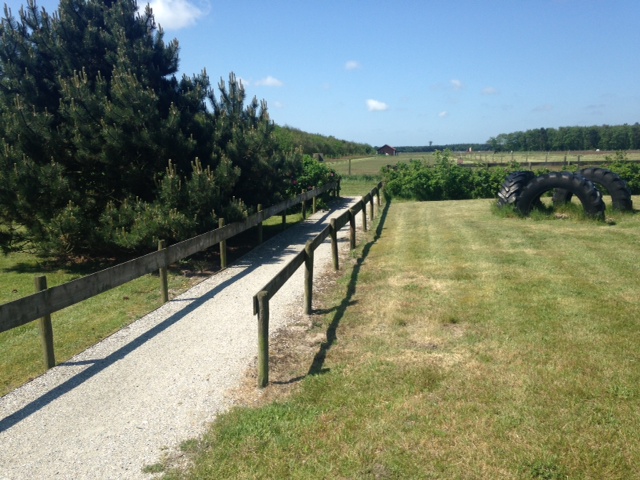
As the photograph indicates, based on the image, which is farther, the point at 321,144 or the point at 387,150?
the point at 387,150

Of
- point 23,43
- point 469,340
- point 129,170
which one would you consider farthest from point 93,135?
point 469,340

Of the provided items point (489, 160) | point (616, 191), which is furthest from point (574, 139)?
point (616, 191)

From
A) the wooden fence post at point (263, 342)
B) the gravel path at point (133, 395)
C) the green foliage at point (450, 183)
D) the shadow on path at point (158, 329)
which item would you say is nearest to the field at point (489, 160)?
the green foliage at point (450, 183)

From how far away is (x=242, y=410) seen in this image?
4527 millimetres

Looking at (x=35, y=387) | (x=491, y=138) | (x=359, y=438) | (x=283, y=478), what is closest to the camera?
(x=283, y=478)

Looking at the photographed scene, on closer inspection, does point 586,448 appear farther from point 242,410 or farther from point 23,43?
point 23,43

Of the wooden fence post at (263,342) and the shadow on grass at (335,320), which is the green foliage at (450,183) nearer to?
the shadow on grass at (335,320)

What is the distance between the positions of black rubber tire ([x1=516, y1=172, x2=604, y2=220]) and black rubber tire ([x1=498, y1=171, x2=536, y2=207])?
1.99 feet

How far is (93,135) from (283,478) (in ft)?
29.4

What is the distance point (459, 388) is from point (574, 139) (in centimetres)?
11485

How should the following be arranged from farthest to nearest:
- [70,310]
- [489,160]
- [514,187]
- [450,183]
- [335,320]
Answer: [489,160], [450,183], [514,187], [70,310], [335,320]

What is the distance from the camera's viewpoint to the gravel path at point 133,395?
3.88 m

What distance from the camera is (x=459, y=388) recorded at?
4.73 metres

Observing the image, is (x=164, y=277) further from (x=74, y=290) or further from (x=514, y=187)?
(x=514, y=187)
